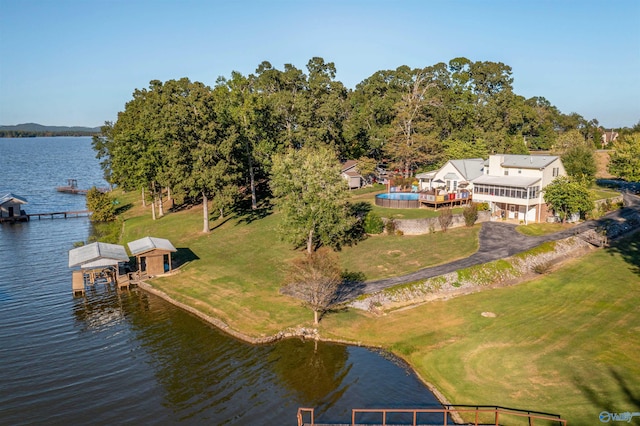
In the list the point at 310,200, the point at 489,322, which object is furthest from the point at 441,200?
the point at 489,322

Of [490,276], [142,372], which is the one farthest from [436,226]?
[142,372]

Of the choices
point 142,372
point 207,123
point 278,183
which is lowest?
point 142,372

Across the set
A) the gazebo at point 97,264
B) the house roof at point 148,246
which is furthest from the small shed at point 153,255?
the gazebo at point 97,264

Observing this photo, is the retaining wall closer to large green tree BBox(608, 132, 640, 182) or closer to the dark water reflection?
the dark water reflection

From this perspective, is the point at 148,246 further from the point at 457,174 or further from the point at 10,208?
the point at 10,208

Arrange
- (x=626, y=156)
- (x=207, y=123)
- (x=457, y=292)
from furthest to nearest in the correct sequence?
1. (x=626, y=156)
2. (x=207, y=123)
3. (x=457, y=292)

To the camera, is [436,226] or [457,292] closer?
[457,292]

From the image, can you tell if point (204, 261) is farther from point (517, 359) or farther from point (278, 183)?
point (517, 359)

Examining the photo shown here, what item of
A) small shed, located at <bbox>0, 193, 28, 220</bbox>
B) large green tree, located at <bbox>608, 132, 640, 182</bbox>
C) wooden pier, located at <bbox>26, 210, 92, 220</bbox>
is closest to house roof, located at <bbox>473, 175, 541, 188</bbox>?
large green tree, located at <bbox>608, 132, 640, 182</bbox>
